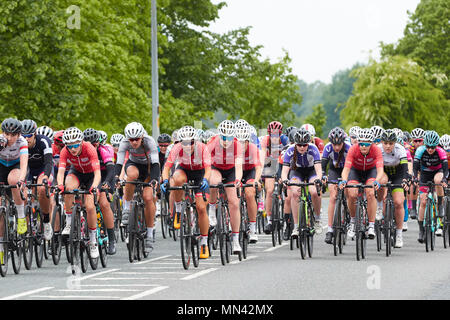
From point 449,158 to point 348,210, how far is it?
11.4 ft

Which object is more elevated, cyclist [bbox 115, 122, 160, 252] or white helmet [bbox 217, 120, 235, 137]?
white helmet [bbox 217, 120, 235, 137]

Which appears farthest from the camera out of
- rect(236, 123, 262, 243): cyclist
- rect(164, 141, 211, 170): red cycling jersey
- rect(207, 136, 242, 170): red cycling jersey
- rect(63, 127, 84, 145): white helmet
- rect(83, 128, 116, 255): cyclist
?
rect(236, 123, 262, 243): cyclist

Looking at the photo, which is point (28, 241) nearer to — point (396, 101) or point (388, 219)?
point (388, 219)

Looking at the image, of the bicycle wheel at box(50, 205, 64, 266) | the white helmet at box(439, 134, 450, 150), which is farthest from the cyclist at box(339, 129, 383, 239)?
the bicycle wheel at box(50, 205, 64, 266)

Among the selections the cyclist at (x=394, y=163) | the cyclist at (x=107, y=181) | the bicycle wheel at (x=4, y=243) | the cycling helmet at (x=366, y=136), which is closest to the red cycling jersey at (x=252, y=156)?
the cycling helmet at (x=366, y=136)

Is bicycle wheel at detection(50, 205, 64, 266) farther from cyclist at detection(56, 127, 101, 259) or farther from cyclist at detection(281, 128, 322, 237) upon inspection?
cyclist at detection(281, 128, 322, 237)

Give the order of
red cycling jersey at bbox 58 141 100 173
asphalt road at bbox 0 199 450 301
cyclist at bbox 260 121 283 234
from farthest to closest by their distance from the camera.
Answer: cyclist at bbox 260 121 283 234 → red cycling jersey at bbox 58 141 100 173 → asphalt road at bbox 0 199 450 301

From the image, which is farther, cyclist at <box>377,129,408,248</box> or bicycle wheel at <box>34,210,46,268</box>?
cyclist at <box>377,129,408,248</box>

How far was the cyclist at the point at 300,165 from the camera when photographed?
51.1ft

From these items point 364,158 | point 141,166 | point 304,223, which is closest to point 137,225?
point 141,166

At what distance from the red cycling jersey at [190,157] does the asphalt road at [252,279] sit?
1351mm

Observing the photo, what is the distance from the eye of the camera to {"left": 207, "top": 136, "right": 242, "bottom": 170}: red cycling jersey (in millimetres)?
14523

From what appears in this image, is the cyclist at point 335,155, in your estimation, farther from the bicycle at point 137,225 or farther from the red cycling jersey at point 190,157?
the bicycle at point 137,225

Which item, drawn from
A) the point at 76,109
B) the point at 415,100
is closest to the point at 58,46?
the point at 76,109
